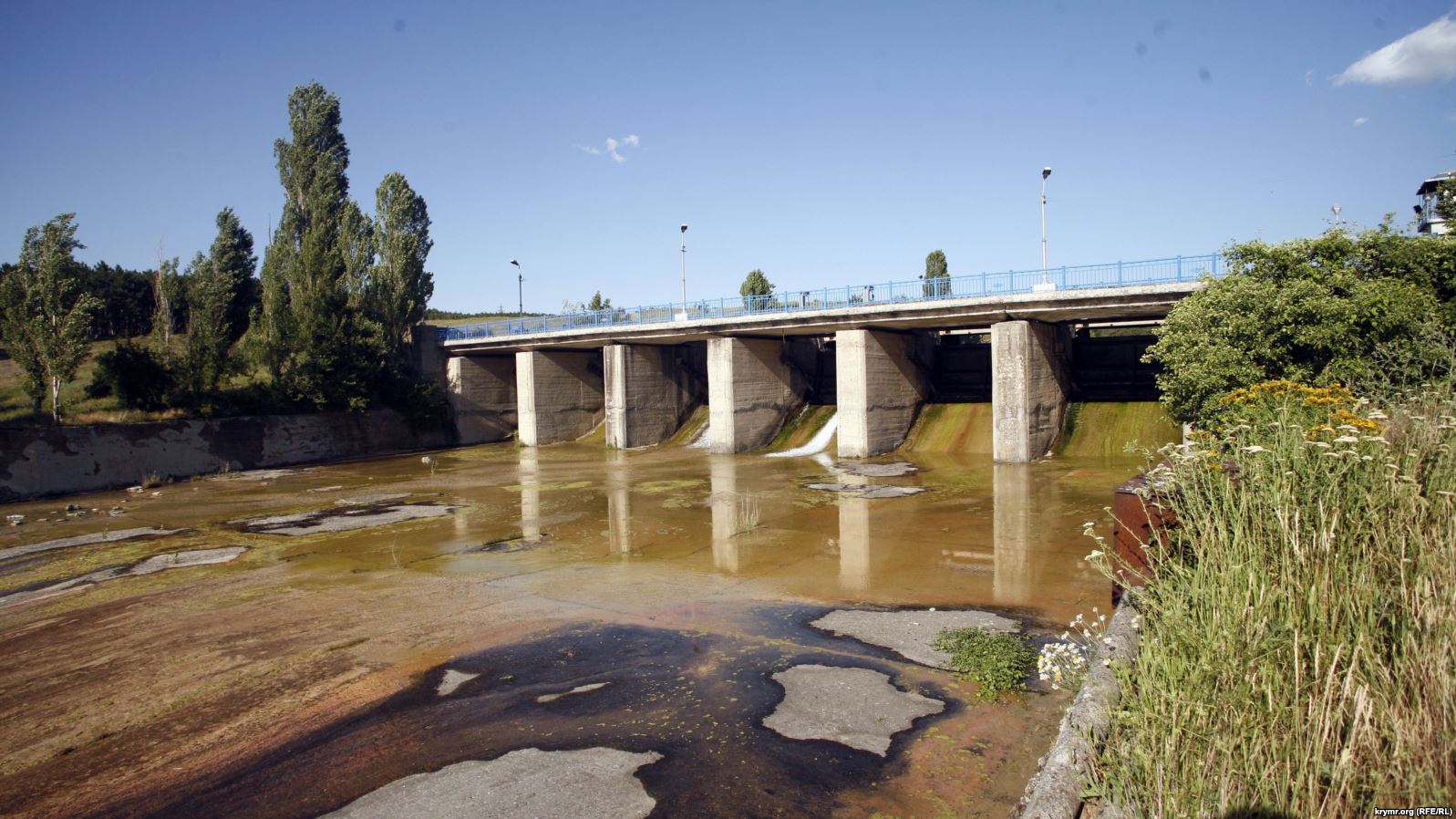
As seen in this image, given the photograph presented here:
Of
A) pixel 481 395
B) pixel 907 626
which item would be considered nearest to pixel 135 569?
pixel 907 626

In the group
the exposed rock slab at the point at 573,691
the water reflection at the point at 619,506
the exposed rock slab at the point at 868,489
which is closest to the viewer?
the exposed rock slab at the point at 573,691

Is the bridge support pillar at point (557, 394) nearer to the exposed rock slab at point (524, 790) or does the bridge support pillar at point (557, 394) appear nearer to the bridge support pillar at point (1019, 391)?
the bridge support pillar at point (1019, 391)

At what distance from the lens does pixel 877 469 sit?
2502 centimetres

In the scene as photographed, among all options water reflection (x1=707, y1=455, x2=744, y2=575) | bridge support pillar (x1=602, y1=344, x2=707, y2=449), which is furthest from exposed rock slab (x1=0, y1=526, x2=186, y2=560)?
bridge support pillar (x1=602, y1=344, x2=707, y2=449)

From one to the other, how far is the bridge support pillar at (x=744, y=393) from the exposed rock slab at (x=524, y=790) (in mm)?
25640

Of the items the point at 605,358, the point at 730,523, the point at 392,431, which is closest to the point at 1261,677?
the point at 730,523

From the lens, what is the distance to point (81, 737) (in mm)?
6898

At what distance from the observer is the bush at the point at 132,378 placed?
29969 millimetres

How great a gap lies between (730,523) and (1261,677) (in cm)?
1277

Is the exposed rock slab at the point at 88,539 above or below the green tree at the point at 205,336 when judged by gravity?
below

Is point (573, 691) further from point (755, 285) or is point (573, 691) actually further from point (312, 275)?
point (755, 285)

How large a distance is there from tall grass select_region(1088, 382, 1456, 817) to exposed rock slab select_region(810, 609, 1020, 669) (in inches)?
133

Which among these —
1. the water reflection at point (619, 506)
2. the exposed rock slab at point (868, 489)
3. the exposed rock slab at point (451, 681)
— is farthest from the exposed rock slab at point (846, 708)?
the exposed rock slab at point (868, 489)

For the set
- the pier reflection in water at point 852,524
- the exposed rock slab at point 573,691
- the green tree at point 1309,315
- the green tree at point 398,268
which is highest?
the green tree at point 398,268
